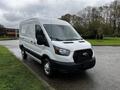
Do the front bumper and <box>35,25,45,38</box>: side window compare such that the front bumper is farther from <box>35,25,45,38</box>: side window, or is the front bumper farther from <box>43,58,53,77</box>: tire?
<box>35,25,45,38</box>: side window

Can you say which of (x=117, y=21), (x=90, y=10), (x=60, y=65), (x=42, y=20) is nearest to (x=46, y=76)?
(x=60, y=65)

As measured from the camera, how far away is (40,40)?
24.9 ft

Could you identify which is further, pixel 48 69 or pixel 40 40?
pixel 40 40

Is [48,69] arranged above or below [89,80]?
above

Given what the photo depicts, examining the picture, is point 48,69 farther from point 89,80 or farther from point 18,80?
point 89,80

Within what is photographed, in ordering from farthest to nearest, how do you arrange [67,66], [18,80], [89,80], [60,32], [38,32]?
[38,32] → [60,32] → [89,80] → [67,66] → [18,80]

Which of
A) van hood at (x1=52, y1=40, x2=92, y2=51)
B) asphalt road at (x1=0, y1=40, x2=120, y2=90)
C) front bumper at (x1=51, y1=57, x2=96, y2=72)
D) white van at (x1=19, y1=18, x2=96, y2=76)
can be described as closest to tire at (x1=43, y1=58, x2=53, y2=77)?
white van at (x1=19, y1=18, x2=96, y2=76)

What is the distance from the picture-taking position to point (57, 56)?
6656mm

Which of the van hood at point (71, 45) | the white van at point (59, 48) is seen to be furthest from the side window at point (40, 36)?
the van hood at point (71, 45)

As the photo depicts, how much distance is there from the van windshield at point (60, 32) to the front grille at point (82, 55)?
2.92ft

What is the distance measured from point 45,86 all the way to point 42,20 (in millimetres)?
3279

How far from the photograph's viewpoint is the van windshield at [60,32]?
289 inches

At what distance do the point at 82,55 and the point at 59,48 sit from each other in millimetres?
916

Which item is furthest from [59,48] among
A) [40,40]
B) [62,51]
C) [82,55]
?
[40,40]
